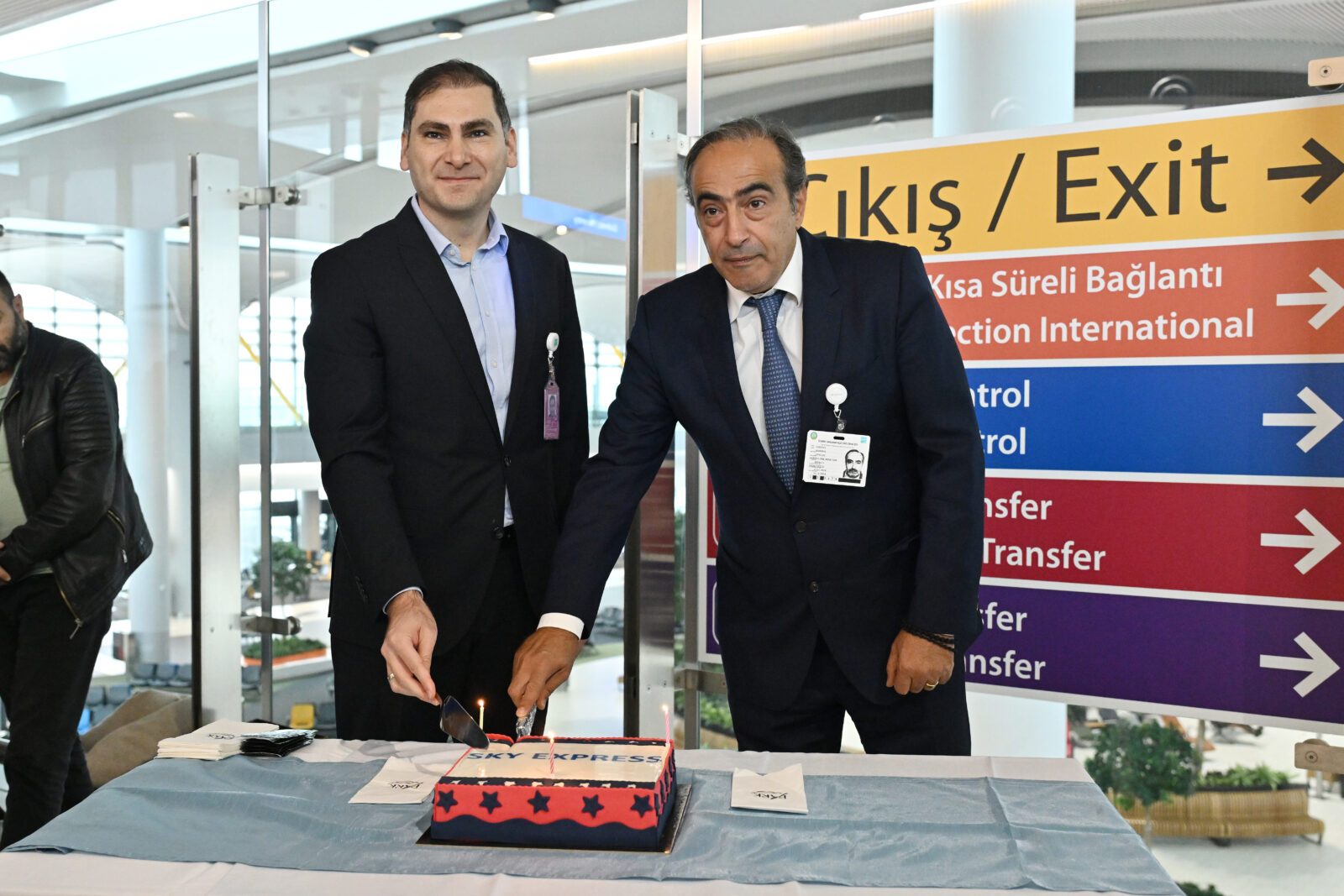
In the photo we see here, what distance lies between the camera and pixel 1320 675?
2.42 m

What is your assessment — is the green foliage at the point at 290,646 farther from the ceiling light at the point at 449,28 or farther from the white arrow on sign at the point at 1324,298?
the white arrow on sign at the point at 1324,298

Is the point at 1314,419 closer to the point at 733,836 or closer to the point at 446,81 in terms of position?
the point at 733,836

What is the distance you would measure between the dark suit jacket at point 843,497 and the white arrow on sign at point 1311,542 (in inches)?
35.4

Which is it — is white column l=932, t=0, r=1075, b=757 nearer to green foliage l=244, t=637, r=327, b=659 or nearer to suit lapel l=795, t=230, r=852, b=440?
suit lapel l=795, t=230, r=852, b=440

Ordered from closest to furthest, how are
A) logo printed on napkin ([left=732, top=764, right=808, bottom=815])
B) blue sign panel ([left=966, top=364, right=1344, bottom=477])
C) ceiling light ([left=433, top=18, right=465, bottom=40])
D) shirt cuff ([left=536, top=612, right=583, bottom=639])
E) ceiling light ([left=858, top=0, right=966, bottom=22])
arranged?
logo printed on napkin ([left=732, top=764, right=808, bottom=815]), shirt cuff ([left=536, top=612, right=583, bottom=639]), blue sign panel ([left=966, top=364, right=1344, bottom=477]), ceiling light ([left=858, top=0, right=966, bottom=22]), ceiling light ([left=433, top=18, right=465, bottom=40])

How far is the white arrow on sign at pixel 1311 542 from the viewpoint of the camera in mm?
2408

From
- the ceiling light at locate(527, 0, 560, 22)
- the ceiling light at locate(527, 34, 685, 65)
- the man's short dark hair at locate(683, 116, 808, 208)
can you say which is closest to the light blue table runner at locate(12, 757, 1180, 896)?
the man's short dark hair at locate(683, 116, 808, 208)

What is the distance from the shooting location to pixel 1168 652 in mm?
2557

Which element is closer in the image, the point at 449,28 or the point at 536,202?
the point at 536,202

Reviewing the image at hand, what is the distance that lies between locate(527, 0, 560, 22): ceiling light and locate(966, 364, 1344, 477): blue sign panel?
1.66 m

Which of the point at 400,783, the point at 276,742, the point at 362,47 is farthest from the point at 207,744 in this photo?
the point at 362,47

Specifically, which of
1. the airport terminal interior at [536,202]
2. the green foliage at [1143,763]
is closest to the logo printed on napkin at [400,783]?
the airport terminal interior at [536,202]

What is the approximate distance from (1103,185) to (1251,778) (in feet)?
4.65

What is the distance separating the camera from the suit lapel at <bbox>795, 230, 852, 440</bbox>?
2.07 metres
